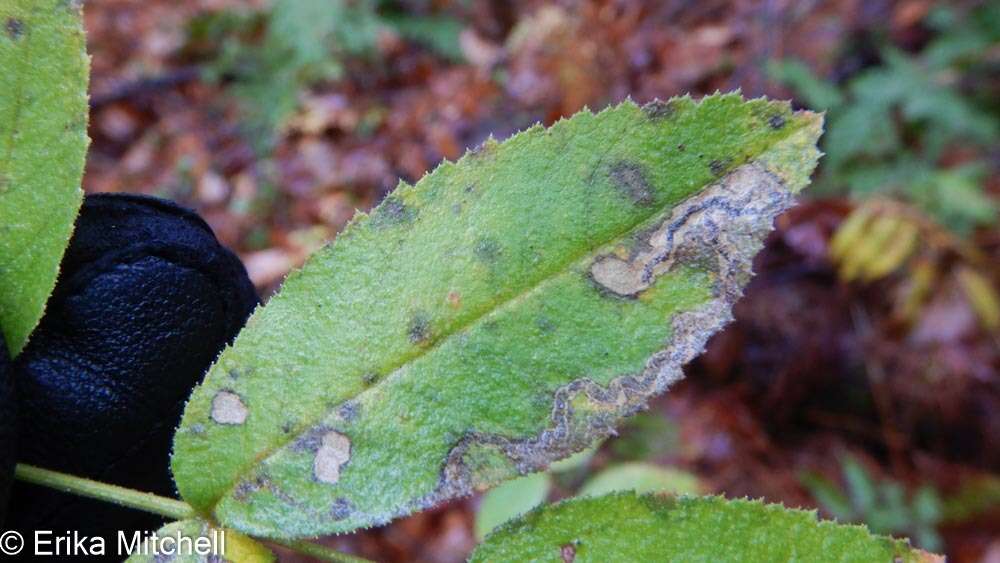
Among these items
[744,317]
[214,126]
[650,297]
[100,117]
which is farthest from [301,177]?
[650,297]

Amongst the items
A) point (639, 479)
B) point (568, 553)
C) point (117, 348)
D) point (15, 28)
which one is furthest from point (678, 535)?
point (639, 479)

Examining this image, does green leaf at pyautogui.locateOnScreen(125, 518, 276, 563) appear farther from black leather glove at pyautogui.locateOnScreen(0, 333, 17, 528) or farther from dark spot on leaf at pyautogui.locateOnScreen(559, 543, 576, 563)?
dark spot on leaf at pyautogui.locateOnScreen(559, 543, 576, 563)

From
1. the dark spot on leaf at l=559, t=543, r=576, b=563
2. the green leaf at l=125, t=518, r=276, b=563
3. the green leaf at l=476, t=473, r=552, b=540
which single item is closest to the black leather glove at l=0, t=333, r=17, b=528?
the green leaf at l=125, t=518, r=276, b=563

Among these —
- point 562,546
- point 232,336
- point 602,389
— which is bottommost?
point 562,546

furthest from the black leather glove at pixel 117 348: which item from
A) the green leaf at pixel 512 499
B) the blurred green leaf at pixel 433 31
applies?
the blurred green leaf at pixel 433 31

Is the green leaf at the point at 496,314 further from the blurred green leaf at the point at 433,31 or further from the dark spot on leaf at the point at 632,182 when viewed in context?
the blurred green leaf at the point at 433,31

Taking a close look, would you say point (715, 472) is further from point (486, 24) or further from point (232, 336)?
point (486, 24)
